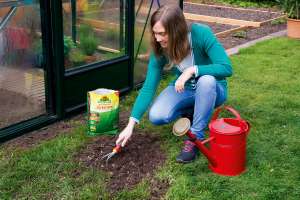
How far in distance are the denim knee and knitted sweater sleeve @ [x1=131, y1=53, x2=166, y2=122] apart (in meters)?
0.32

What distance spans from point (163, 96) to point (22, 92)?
126 cm

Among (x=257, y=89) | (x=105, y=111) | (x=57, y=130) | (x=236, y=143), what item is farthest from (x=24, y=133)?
(x=257, y=89)

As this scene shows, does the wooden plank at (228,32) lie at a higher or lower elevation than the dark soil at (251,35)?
higher

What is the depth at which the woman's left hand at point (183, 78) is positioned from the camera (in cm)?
312

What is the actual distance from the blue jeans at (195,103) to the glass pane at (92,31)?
1.07 meters

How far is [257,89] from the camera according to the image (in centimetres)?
505

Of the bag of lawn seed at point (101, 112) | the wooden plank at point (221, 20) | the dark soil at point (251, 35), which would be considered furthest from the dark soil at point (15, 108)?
the wooden plank at point (221, 20)

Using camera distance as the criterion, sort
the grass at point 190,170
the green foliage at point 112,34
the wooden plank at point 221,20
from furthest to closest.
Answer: the wooden plank at point 221,20
the green foliage at point 112,34
the grass at point 190,170

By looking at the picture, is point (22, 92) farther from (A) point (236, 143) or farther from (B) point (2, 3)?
(A) point (236, 143)

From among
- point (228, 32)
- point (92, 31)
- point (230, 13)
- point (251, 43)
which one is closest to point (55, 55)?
point (92, 31)

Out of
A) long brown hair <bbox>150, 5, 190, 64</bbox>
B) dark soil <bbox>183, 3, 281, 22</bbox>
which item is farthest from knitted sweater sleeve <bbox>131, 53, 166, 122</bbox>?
dark soil <bbox>183, 3, 281, 22</bbox>

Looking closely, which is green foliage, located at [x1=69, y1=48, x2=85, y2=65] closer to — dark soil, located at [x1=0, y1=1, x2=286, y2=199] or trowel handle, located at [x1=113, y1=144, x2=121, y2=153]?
dark soil, located at [x1=0, y1=1, x2=286, y2=199]

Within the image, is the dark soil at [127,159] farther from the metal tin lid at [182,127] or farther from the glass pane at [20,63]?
the glass pane at [20,63]

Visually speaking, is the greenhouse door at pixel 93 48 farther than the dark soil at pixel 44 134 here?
Yes
